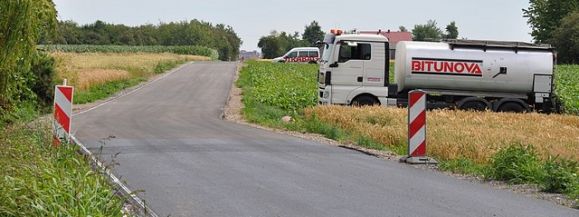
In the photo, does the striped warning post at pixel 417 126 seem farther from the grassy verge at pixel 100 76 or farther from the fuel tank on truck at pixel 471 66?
the grassy verge at pixel 100 76

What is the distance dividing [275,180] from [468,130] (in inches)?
358

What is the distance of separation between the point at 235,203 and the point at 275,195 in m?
0.77

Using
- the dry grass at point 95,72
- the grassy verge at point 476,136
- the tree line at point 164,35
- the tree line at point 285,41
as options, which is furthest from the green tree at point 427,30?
the grassy verge at point 476,136

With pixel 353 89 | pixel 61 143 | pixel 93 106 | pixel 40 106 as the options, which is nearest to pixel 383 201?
pixel 61 143

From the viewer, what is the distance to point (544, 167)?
11.5 meters

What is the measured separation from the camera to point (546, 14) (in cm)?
11925

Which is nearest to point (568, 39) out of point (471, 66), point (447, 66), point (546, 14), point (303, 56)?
point (546, 14)

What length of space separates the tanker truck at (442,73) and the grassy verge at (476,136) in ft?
7.11

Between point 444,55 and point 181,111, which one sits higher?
point 444,55

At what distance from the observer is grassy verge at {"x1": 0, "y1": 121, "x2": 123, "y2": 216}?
20.9 ft

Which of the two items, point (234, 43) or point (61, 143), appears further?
point (234, 43)

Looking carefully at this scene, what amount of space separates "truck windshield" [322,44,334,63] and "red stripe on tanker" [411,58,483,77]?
9.81 feet

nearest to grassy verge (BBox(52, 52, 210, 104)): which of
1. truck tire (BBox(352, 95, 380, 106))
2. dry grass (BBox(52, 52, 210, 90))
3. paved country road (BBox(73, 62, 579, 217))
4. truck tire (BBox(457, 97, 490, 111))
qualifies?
dry grass (BBox(52, 52, 210, 90))

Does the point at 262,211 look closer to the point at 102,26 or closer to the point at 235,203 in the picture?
the point at 235,203
